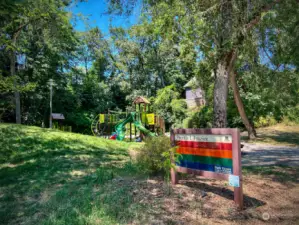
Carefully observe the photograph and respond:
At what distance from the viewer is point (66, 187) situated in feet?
11.5

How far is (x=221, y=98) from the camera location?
4566mm

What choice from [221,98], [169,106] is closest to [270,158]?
[221,98]

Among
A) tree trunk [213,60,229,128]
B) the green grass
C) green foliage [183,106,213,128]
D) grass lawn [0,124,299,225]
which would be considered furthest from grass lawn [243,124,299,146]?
the green grass

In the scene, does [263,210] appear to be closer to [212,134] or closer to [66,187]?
[212,134]

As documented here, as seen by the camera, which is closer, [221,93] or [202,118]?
[221,93]

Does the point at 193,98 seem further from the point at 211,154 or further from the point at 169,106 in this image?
the point at 211,154

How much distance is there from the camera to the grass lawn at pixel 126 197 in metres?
2.61

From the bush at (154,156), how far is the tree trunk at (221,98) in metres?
1.22

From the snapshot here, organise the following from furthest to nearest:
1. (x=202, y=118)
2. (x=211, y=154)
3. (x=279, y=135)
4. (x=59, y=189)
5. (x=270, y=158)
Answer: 1. (x=202, y=118)
2. (x=279, y=135)
3. (x=270, y=158)
4. (x=59, y=189)
5. (x=211, y=154)

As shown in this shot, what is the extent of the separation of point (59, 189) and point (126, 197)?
3.78ft

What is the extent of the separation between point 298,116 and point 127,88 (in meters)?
16.1

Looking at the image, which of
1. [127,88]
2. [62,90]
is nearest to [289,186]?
[62,90]

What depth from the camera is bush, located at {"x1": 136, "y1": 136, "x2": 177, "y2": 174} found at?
3.74 metres

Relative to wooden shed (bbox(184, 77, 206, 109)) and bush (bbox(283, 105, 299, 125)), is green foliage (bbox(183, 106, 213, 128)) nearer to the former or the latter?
bush (bbox(283, 105, 299, 125))
